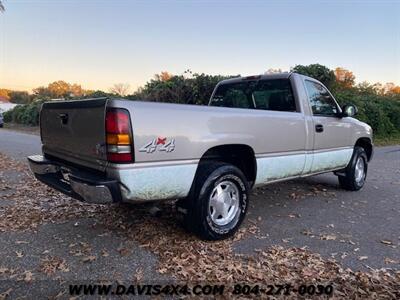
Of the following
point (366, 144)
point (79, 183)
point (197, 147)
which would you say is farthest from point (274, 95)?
point (79, 183)

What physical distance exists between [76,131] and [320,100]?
3.78 meters

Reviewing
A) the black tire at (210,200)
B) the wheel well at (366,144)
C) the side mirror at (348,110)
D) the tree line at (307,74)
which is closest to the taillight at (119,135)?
the black tire at (210,200)

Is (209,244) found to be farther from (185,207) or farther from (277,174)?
(277,174)

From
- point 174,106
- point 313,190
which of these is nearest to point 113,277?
point 174,106

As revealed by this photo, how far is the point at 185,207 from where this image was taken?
376cm

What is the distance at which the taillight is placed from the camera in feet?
9.97

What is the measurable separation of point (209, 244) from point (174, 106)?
5.18ft

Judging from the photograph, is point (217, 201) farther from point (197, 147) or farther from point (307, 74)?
point (307, 74)

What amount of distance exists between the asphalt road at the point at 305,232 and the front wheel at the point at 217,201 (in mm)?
Result: 286

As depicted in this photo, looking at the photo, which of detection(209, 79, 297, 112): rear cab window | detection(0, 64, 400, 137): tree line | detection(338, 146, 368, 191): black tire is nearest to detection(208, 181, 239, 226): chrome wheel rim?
detection(209, 79, 297, 112): rear cab window

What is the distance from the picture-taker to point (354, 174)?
6430 mm

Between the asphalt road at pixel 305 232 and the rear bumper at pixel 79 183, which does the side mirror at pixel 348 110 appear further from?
the rear bumper at pixel 79 183

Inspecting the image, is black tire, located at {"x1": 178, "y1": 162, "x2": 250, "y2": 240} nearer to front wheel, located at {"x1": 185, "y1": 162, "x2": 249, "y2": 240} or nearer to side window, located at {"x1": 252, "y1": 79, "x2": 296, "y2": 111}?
front wheel, located at {"x1": 185, "y1": 162, "x2": 249, "y2": 240}

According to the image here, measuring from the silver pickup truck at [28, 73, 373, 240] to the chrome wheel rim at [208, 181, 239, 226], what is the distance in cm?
1
